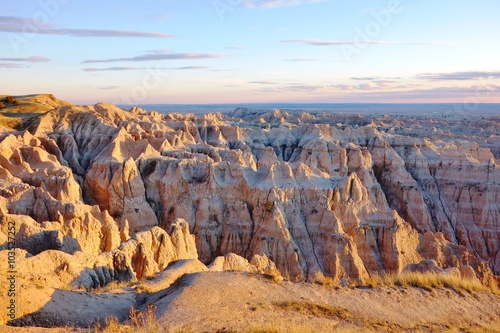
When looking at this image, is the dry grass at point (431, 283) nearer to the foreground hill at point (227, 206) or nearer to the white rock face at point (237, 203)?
the foreground hill at point (227, 206)

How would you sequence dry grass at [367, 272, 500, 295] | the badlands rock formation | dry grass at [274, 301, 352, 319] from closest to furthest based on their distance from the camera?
dry grass at [274, 301, 352, 319] < dry grass at [367, 272, 500, 295] < the badlands rock formation

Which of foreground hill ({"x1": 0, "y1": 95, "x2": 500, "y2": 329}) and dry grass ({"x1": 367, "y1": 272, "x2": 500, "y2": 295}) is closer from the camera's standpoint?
dry grass ({"x1": 367, "y1": 272, "x2": 500, "y2": 295})

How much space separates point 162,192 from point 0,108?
32721 millimetres

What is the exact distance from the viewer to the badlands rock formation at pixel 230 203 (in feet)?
60.3

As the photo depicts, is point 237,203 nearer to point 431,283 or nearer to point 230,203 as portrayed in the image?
point 230,203

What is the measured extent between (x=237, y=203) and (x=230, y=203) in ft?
1.64

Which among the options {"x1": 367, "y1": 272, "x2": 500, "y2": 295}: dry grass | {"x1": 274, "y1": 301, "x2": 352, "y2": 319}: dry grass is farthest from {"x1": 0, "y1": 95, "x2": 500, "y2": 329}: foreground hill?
{"x1": 274, "y1": 301, "x2": 352, "y2": 319}: dry grass

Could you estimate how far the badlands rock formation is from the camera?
60.3ft

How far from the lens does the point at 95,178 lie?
32562mm

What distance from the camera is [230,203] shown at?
31047mm

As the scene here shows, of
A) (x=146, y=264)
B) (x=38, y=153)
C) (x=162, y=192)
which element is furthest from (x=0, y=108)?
(x=146, y=264)

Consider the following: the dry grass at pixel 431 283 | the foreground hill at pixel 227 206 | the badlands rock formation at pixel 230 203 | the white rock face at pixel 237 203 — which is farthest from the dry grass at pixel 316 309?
the white rock face at pixel 237 203

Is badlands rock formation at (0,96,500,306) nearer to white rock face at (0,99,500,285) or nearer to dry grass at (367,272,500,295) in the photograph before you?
white rock face at (0,99,500,285)

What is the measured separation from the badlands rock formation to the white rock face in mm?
88
